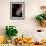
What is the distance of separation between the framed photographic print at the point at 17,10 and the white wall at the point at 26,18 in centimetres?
5

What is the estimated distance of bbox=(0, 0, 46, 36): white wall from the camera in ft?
9.78

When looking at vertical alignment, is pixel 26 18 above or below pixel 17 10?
below

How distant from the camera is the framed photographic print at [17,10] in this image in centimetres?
298

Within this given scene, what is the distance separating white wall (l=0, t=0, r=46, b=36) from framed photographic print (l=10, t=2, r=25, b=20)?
53 mm

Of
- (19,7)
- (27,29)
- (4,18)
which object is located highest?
(19,7)

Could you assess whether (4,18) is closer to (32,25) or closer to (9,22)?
(9,22)

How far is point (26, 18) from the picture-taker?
9.82 feet

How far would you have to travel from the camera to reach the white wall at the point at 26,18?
2.98 m

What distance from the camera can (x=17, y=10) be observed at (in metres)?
3.00

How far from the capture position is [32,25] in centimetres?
300

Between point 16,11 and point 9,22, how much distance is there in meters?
0.23

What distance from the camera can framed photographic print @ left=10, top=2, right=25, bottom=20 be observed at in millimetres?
2982

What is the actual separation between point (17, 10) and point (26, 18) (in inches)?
8.3

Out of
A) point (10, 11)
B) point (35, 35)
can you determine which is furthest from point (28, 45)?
point (10, 11)
